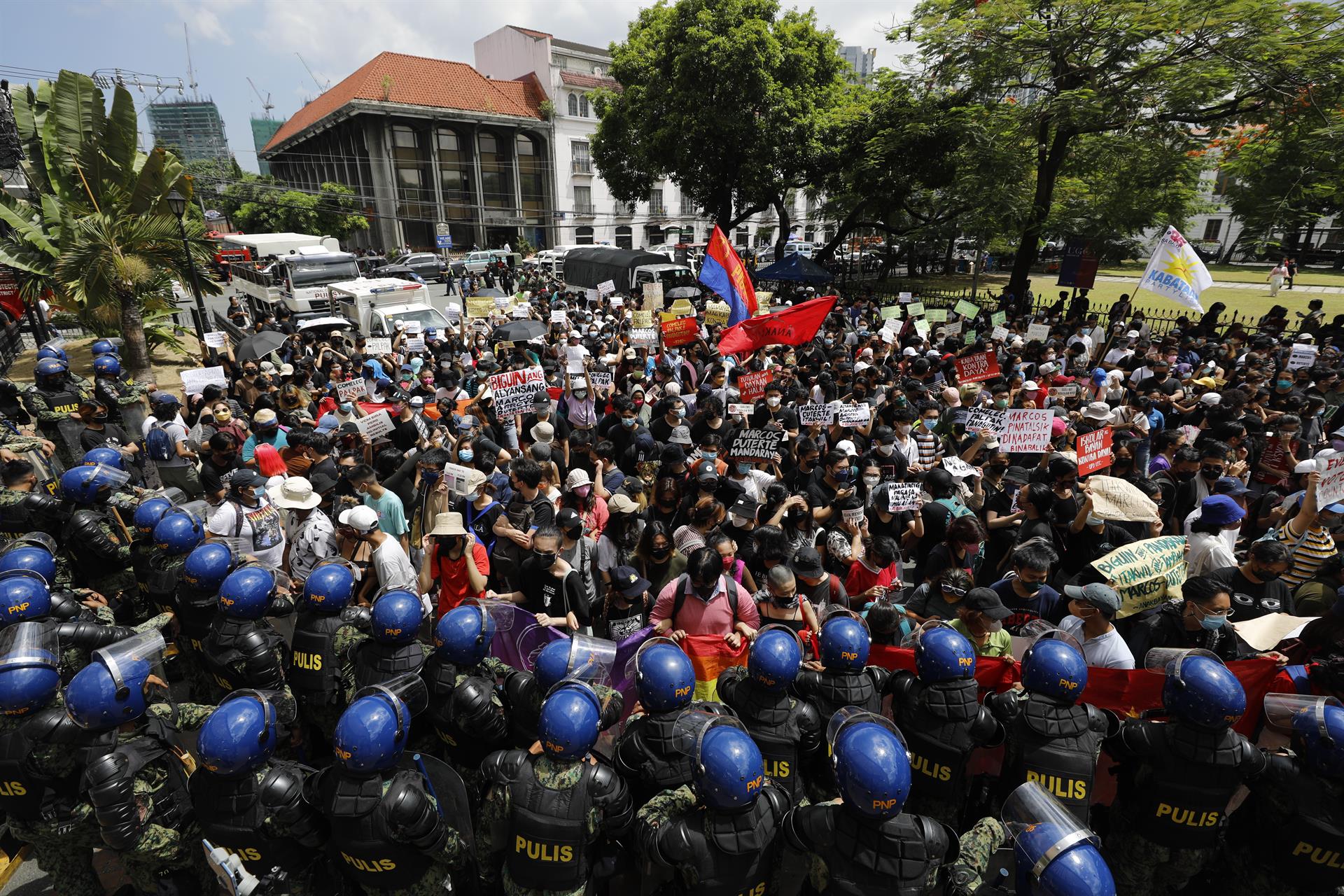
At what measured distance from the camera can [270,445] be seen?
21.4 feet

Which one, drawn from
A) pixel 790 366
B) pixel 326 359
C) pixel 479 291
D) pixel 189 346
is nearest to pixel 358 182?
pixel 479 291

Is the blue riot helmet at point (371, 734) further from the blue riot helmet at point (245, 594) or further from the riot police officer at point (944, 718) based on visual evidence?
the riot police officer at point (944, 718)

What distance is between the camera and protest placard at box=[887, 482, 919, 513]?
5.34m

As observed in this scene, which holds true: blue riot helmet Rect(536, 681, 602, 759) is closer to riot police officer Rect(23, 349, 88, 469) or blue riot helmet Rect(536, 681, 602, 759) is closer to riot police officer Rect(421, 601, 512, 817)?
riot police officer Rect(421, 601, 512, 817)

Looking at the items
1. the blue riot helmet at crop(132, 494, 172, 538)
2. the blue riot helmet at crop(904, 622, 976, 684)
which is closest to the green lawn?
the blue riot helmet at crop(904, 622, 976, 684)

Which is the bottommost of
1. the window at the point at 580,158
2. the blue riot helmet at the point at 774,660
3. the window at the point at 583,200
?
the blue riot helmet at the point at 774,660

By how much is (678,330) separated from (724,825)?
9.77 meters

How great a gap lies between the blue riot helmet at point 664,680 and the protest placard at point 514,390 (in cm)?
538

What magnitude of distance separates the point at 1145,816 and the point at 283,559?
608 cm

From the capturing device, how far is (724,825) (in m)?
2.59

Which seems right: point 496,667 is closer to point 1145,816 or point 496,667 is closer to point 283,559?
point 283,559

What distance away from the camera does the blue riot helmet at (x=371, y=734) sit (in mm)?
2623

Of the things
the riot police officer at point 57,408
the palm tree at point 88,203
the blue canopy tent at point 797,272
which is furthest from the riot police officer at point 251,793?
the blue canopy tent at point 797,272

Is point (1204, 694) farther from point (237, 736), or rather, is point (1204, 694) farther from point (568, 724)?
point (237, 736)
